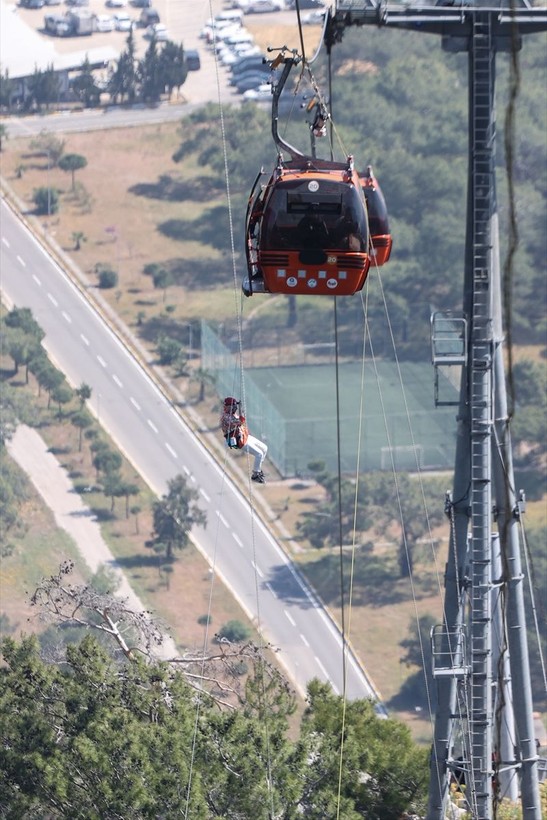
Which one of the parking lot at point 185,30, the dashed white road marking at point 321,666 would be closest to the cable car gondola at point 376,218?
the dashed white road marking at point 321,666

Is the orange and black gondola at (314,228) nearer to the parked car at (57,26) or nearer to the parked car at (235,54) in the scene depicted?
the parked car at (235,54)

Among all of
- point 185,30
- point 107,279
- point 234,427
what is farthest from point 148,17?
point 234,427

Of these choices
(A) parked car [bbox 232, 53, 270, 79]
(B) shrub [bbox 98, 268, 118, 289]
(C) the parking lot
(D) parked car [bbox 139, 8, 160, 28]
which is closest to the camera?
(B) shrub [bbox 98, 268, 118, 289]

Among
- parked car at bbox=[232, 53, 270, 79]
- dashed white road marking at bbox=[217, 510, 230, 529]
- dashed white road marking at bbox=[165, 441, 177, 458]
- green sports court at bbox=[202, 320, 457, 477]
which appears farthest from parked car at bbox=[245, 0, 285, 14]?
dashed white road marking at bbox=[217, 510, 230, 529]

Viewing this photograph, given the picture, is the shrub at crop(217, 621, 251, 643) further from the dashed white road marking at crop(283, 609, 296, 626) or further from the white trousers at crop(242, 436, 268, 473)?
the white trousers at crop(242, 436, 268, 473)

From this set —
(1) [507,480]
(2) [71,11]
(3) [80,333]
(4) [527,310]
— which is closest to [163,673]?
(1) [507,480]

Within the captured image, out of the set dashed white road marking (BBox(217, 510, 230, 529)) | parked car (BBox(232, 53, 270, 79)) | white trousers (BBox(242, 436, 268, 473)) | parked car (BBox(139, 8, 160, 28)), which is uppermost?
parked car (BBox(139, 8, 160, 28))
